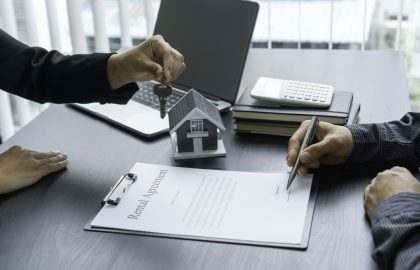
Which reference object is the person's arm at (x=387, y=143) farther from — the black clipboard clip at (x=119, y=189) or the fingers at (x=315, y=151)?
the black clipboard clip at (x=119, y=189)

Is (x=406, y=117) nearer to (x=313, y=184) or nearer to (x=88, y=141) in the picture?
(x=313, y=184)

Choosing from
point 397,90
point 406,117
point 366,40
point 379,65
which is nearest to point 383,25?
point 366,40

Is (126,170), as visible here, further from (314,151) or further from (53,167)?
(314,151)

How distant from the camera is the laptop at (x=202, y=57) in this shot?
141 centimetres

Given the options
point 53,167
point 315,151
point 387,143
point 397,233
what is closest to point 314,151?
point 315,151

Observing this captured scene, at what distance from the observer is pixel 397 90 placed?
4.91 feet

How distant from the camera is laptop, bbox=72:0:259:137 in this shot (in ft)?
4.63

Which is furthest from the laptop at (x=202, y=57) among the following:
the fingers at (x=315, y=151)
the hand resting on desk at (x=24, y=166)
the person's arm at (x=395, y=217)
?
the person's arm at (x=395, y=217)

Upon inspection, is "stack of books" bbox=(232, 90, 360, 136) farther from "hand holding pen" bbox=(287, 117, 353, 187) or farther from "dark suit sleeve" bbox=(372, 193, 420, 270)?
"dark suit sleeve" bbox=(372, 193, 420, 270)

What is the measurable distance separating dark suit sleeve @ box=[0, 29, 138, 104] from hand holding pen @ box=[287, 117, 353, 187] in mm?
403

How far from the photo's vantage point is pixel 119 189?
44.1 inches

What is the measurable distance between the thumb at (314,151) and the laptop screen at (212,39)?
0.34m

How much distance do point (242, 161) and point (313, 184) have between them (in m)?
0.17

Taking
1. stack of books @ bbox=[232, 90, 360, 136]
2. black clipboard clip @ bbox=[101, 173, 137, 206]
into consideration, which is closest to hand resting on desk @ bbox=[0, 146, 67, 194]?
black clipboard clip @ bbox=[101, 173, 137, 206]
